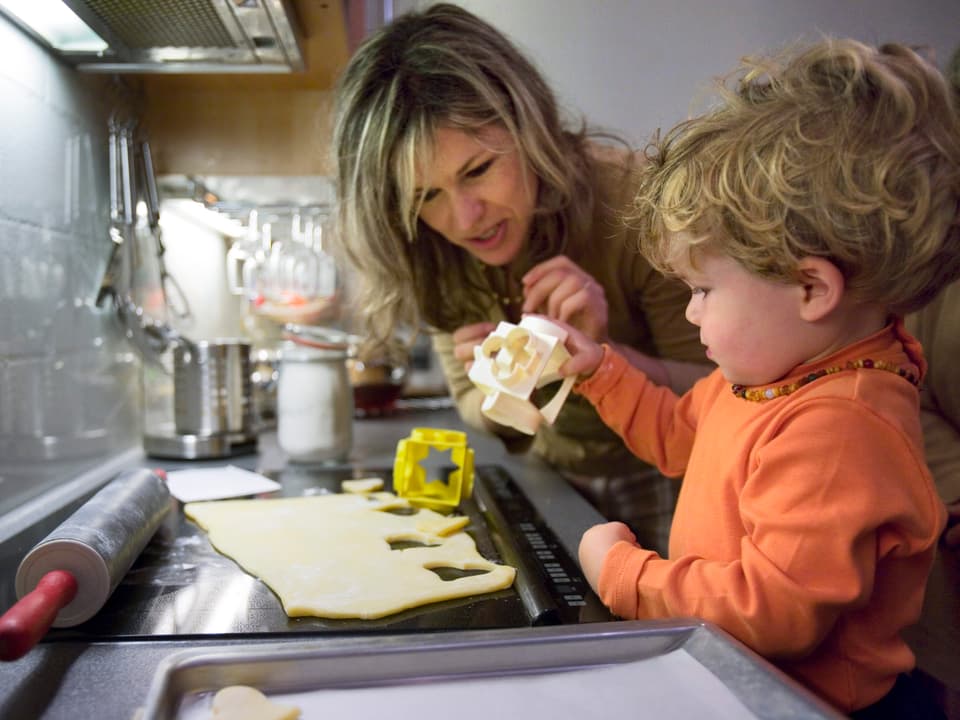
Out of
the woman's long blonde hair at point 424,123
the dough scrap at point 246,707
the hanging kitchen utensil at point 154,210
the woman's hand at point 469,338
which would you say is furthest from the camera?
the hanging kitchen utensil at point 154,210

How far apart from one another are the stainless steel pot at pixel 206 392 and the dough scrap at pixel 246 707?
89 cm

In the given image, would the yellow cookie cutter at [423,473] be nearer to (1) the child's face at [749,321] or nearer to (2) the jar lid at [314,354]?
(2) the jar lid at [314,354]

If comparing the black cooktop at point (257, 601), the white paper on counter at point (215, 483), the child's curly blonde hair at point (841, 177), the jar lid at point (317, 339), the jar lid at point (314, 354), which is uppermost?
the child's curly blonde hair at point (841, 177)

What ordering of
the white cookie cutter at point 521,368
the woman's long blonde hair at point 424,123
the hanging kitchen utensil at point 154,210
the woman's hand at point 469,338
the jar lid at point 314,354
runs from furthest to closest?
the hanging kitchen utensil at point 154,210
the jar lid at point 314,354
the woman's hand at point 469,338
the woman's long blonde hair at point 424,123
the white cookie cutter at point 521,368

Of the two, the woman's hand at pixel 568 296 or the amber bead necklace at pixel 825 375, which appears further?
the woman's hand at pixel 568 296

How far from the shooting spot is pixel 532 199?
0.99m

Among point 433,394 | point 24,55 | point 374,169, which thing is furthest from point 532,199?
point 433,394

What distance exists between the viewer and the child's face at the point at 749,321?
56cm

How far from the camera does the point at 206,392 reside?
4.14 feet

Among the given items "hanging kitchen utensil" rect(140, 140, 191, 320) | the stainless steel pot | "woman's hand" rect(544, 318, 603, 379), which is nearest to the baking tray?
"woman's hand" rect(544, 318, 603, 379)

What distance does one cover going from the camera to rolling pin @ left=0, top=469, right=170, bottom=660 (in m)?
A: 0.46

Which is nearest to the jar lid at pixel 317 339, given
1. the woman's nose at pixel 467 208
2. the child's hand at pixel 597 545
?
the woman's nose at pixel 467 208

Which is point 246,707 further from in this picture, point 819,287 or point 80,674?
point 819,287

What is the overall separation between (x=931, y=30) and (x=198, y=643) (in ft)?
2.64
